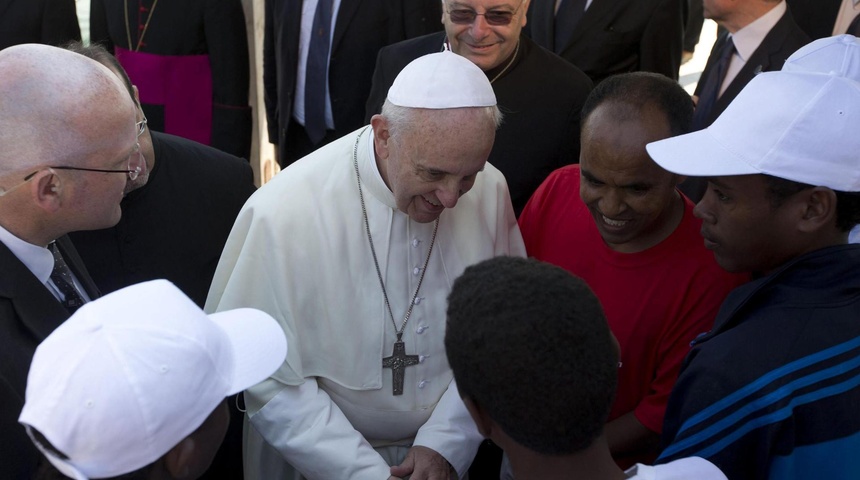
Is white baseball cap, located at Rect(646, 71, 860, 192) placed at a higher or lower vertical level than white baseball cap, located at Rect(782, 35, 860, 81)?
higher

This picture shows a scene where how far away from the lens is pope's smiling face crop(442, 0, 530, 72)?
3.80m

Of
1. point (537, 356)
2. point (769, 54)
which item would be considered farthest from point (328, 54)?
point (537, 356)

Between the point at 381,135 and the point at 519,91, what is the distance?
137 cm

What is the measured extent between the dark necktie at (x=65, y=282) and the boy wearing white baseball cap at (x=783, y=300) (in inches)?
64.1

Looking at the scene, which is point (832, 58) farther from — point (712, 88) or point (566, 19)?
point (566, 19)

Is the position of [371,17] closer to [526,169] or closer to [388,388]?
[526,169]

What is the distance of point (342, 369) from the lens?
2.70 metres

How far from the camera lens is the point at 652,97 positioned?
2.60m

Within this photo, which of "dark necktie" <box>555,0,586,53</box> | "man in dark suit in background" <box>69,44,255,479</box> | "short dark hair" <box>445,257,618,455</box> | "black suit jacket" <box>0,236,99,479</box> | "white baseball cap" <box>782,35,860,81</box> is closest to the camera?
"short dark hair" <box>445,257,618,455</box>

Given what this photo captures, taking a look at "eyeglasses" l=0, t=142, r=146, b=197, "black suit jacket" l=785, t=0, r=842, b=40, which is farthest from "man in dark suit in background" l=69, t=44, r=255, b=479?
"black suit jacket" l=785, t=0, r=842, b=40

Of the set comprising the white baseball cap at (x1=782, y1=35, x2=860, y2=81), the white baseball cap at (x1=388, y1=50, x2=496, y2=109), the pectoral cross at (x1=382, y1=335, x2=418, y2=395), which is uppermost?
the white baseball cap at (x1=388, y1=50, x2=496, y2=109)

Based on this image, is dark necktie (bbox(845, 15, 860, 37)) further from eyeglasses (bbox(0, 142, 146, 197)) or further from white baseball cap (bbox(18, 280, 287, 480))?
white baseball cap (bbox(18, 280, 287, 480))

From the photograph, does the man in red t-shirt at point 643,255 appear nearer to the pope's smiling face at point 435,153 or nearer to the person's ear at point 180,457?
the pope's smiling face at point 435,153

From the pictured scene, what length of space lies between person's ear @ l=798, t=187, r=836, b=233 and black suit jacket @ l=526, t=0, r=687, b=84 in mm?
2931
